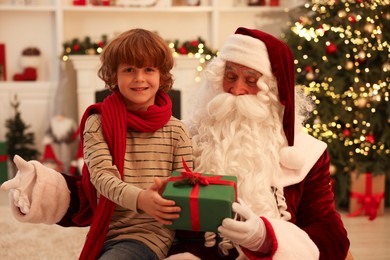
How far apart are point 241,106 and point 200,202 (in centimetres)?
58

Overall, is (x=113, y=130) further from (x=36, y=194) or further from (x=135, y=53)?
(x=36, y=194)

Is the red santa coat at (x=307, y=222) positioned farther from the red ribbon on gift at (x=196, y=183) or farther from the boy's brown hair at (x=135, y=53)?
the boy's brown hair at (x=135, y=53)

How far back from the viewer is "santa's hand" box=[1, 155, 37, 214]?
1805 mm

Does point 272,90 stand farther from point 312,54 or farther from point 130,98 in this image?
point 312,54

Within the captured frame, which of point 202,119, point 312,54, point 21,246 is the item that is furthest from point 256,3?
point 202,119

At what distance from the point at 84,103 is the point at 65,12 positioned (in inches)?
44.0

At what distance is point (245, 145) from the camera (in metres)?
1.93

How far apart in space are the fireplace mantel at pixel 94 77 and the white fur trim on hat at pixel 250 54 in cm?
350

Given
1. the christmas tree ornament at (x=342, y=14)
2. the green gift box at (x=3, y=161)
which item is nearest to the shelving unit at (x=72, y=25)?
the green gift box at (x=3, y=161)

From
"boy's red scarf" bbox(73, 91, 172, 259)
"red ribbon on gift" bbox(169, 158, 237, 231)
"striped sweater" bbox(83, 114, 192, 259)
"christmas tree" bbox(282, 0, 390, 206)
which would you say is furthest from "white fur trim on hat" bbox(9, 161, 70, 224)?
"christmas tree" bbox(282, 0, 390, 206)

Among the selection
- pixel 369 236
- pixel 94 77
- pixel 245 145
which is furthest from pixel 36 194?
pixel 94 77

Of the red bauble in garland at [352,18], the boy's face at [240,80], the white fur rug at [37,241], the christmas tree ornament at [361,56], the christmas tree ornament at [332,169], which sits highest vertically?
the red bauble in garland at [352,18]

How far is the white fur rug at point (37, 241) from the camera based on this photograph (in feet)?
11.0

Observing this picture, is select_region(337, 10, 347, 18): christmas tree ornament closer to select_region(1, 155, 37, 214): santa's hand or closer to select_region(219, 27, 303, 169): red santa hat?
select_region(219, 27, 303, 169): red santa hat
